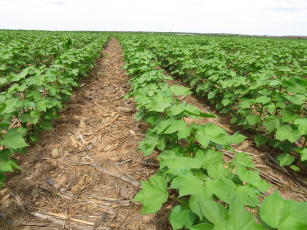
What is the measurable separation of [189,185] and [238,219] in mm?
458

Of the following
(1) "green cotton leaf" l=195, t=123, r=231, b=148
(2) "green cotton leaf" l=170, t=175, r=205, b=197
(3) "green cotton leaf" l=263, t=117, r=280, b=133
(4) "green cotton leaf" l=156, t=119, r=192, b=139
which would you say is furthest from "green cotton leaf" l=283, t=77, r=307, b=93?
(2) "green cotton leaf" l=170, t=175, r=205, b=197

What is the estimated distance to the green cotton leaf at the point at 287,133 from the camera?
3.00 meters

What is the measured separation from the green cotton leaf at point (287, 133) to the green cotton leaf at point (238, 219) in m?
2.17

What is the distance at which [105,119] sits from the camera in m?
4.62

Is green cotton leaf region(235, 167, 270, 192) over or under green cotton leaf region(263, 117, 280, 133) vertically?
over

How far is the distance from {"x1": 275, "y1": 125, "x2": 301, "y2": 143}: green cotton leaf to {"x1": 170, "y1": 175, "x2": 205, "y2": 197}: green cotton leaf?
Result: 1.90 m

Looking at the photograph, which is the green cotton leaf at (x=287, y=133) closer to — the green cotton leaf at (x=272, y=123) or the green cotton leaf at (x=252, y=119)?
the green cotton leaf at (x=272, y=123)

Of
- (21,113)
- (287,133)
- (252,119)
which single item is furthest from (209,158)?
(21,113)

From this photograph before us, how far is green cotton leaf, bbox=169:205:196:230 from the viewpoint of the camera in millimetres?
1614

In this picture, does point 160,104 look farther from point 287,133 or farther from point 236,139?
point 287,133

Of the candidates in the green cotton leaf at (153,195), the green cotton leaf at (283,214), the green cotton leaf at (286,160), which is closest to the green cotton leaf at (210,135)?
the green cotton leaf at (153,195)

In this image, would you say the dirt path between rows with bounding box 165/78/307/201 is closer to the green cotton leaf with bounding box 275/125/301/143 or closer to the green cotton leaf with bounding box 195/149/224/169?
the green cotton leaf with bounding box 275/125/301/143

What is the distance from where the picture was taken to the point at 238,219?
1.15 meters

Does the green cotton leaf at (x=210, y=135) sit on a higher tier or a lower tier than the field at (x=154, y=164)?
higher
